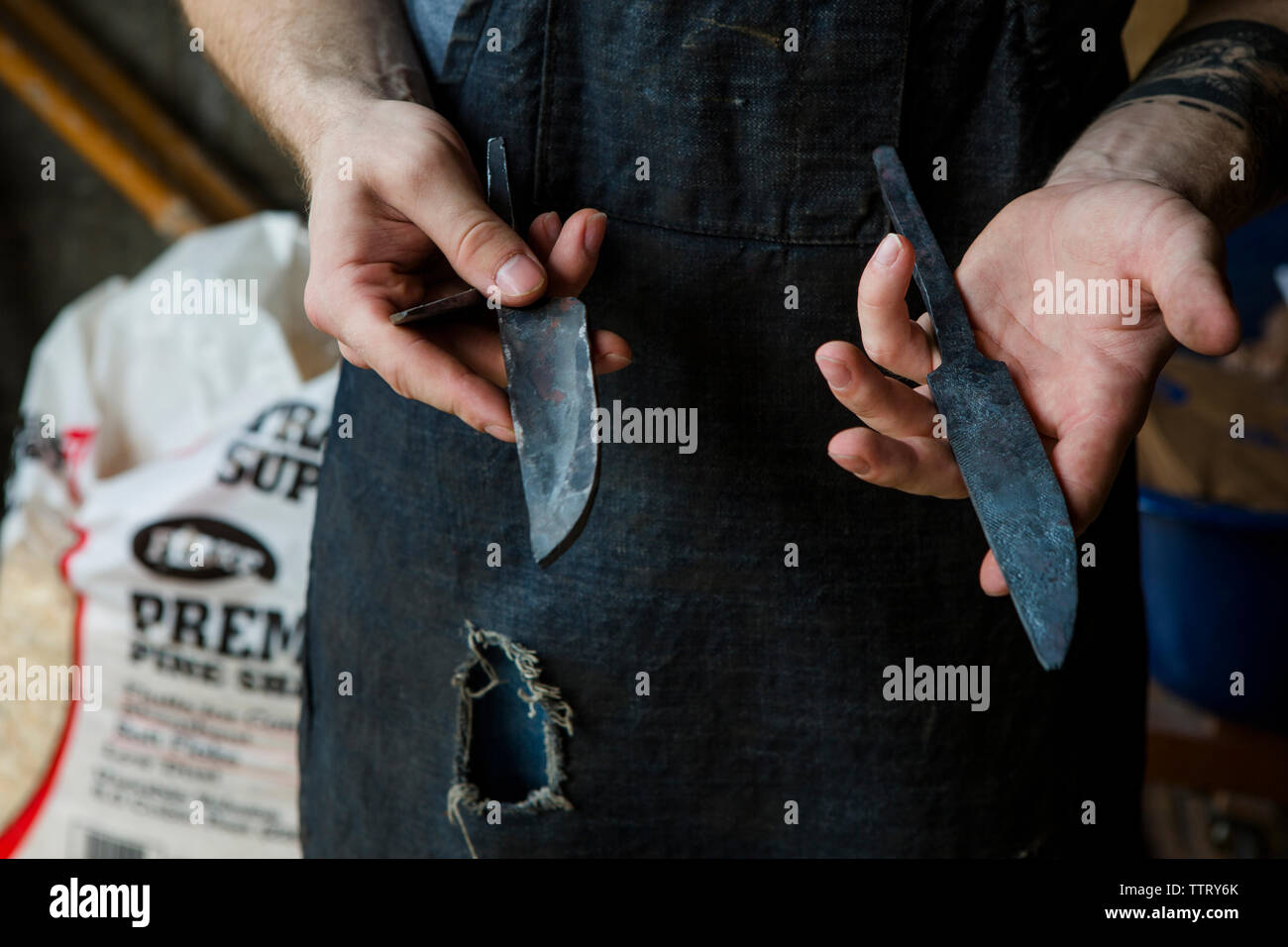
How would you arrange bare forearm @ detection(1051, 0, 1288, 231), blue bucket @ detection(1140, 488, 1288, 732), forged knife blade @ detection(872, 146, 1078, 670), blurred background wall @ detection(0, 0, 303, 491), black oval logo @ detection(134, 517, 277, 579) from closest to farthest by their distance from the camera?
forged knife blade @ detection(872, 146, 1078, 670) → bare forearm @ detection(1051, 0, 1288, 231) → black oval logo @ detection(134, 517, 277, 579) → blue bucket @ detection(1140, 488, 1288, 732) → blurred background wall @ detection(0, 0, 303, 491)

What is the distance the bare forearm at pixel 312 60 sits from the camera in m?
0.63

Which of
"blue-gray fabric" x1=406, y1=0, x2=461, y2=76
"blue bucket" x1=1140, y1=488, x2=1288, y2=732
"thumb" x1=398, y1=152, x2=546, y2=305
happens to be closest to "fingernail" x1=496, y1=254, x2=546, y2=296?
"thumb" x1=398, y1=152, x2=546, y2=305

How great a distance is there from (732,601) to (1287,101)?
18.6 inches

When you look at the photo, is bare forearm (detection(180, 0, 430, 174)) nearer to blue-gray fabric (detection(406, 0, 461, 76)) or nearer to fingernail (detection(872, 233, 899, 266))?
blue-gray fabric (detection(406, 0, 461, 76))

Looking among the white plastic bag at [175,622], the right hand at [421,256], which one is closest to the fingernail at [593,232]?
the right hand at [421,256]

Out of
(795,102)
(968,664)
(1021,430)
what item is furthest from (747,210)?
(968,664)

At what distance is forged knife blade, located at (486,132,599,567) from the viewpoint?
49cm

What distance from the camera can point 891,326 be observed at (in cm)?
54

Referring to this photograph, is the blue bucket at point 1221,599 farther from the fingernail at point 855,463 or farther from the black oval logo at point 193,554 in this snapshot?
the black oval logo at point 193,554

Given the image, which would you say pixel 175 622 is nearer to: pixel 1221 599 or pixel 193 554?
pixel 193 554

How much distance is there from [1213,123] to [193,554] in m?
1.00

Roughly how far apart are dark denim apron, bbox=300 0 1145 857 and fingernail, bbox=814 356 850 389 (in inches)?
5.1

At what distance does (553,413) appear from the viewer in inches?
20.5
